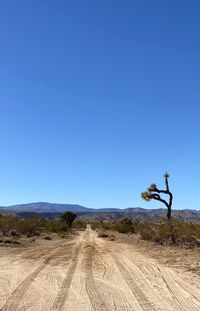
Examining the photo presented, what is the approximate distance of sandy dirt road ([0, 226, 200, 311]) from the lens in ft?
31.0

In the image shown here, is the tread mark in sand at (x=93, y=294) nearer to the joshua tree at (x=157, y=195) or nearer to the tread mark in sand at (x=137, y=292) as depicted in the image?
the tread mark in sand at (x=137, y=292)

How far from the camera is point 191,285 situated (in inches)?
481

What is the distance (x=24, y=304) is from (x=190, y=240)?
69.5 feet

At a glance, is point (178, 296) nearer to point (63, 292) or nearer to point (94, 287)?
point (94, 287)

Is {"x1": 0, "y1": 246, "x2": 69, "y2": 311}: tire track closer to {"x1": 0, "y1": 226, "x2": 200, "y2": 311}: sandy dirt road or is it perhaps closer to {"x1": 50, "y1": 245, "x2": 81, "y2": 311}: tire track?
{"x1": 0, "y1": 226, "x2": 200, "y2": 311}: sandy dirt road

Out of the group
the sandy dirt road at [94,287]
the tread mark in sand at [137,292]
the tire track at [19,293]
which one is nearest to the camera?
the tread mark in sand at [137,292]

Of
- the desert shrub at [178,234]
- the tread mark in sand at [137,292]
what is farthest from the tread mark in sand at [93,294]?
the desert shrub at [178,234]

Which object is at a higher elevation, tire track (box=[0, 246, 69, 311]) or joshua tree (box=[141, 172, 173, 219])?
joshua tree (box=[141, 172, 173, 219])

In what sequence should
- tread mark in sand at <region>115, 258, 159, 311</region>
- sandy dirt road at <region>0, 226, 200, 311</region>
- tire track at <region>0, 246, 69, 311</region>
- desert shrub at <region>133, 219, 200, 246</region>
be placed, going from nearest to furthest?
1. tread mark in sand at <region>115, 258, 159, 311</region>
2. tire track at <region>0, 246, 69, 311</region>
3. sandy dirt road at <region>0, 226, 200, 311</region>
4. desert shrub at <region>133, 219, 200, 246</region>

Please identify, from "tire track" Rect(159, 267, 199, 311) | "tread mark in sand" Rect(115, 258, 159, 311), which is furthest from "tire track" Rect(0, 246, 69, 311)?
"tire track" Rect(159, 267, 199, 311)

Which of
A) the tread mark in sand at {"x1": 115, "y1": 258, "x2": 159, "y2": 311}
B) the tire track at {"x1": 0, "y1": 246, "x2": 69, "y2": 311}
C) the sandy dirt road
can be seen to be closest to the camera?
the tread mark in sand at {"x1": 115, "y1": 258, "x2": 159, "y2": 311}

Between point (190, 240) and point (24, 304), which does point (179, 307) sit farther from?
point (190, 240)

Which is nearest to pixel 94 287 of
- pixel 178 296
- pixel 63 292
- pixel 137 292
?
pixel 63 292

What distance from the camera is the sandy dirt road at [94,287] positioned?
9461 mm
